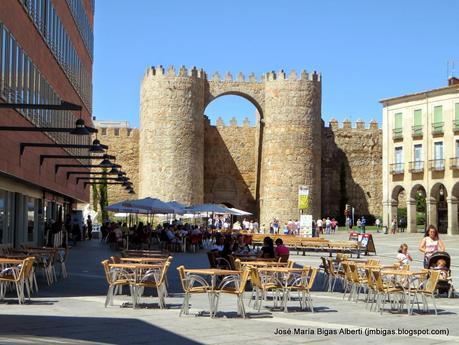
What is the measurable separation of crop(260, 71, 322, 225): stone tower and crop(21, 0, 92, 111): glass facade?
17838 mm

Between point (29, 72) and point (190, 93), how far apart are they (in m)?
32.5

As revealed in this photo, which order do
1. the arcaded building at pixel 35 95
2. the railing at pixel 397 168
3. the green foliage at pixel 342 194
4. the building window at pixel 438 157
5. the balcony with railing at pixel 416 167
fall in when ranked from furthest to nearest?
the green foliage at pixel 342 194 < the railing at pixel 397 168 < the balcony with railing at pixel 416 167 < the building window at pixel 438 157 < the arcaded building at pixel 35 95

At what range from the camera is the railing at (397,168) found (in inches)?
1965

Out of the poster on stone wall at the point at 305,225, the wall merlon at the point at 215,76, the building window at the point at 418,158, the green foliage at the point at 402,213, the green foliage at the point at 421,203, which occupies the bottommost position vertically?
the poster on stone wall at the point at 305,225

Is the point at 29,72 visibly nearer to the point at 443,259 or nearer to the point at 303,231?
the point at 443,259

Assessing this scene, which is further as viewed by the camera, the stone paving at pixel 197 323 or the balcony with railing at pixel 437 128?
the balcony with railing at pixel 437 128

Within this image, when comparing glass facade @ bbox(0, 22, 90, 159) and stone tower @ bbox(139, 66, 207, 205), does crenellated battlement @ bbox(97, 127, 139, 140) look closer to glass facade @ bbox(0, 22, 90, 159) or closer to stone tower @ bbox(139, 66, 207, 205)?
stone tower @ bbox(139, 66, 207, 205)

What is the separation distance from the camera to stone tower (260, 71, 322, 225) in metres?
51.7

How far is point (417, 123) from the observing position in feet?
161

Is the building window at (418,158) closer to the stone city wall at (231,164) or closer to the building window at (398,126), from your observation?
the building window at (398,126)

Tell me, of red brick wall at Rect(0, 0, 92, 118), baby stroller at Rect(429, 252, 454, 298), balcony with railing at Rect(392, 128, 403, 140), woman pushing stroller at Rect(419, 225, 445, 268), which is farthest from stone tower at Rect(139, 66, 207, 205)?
baby stroller at Rect(429, 252, 454, 298)

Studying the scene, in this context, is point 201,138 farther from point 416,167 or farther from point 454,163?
point 454,163

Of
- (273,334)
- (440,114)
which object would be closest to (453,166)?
(440,114)

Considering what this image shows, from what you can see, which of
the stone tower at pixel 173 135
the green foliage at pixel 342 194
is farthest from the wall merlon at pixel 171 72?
the green foliage at pixel 342 194
